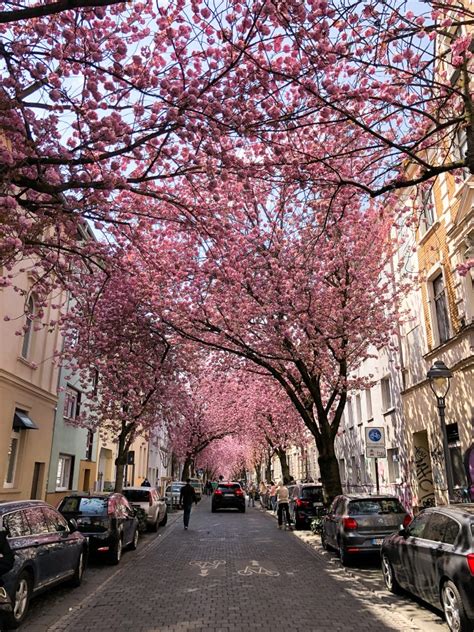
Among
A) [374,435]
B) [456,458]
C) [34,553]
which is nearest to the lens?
[34,553]

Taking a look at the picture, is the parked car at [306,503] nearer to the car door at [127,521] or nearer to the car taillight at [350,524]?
the car door at [127,521]

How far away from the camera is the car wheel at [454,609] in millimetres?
5926

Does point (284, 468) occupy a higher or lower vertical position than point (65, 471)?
higher

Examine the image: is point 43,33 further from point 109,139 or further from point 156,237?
point 156,237

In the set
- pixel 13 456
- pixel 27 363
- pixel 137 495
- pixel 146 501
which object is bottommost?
pixel 146 501

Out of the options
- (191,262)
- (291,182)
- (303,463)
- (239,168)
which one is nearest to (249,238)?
(191,262)

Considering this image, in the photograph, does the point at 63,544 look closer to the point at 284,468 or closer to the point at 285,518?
the point at 285,518

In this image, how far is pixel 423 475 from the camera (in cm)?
1800

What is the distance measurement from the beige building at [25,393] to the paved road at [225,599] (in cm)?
530

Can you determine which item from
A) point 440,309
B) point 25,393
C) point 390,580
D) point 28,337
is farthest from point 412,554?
point 28,337

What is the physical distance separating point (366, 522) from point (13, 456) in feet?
37.8

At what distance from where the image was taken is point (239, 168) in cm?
818

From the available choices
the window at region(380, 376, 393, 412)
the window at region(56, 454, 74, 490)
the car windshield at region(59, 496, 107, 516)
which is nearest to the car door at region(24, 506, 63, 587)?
the car windshield at region(59, 496, 107, 516)

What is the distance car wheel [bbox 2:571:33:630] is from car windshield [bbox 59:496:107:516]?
15.7 feet
